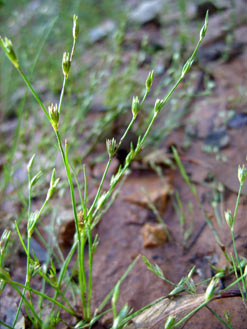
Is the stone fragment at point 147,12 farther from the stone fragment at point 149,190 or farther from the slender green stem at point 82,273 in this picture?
the slender green stem at point 82,273

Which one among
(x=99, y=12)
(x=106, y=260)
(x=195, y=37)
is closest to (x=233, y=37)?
(x=195, y=37)

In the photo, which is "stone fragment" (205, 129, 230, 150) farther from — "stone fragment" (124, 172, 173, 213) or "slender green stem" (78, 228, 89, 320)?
"slender green stem" (78, 228, 89, 320)

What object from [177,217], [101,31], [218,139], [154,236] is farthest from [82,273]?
[101,31]

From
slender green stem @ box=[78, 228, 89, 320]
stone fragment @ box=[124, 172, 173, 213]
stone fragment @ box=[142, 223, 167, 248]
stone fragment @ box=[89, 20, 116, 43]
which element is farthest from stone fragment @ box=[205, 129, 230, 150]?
stone fragment @ box=[89, 20, 116, 43]

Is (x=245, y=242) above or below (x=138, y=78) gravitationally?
below

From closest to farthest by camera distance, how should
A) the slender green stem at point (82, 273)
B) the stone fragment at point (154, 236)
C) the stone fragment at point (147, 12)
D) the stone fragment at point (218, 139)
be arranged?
1. the slender green stem at point (82, 273)
2. the stone fragment at point (154, 236)
3. the stone fragment at point (218, 139)
4. the stone fragment at point (147, 12)

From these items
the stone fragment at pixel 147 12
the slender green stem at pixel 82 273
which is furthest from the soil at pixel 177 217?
the stone fragment at pixel 147 12

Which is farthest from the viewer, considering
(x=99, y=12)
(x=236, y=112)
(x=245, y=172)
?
(x=99, y=12)

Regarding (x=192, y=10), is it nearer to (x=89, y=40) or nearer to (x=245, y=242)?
(x=89, y=40)
